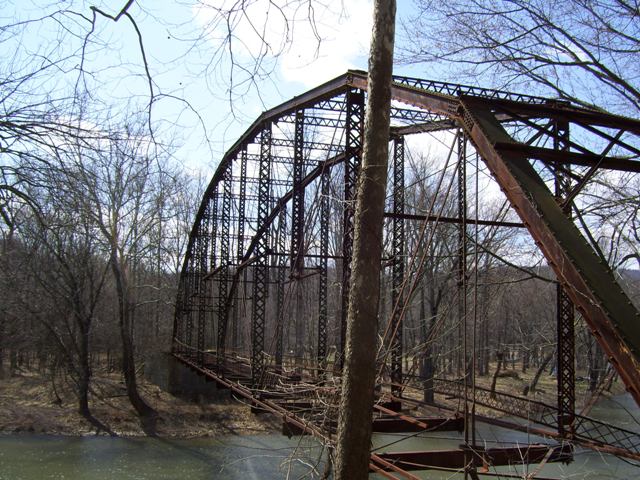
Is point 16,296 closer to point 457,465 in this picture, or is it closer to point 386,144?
point 457,465

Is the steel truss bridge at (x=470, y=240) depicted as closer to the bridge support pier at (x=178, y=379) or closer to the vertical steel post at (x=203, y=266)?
the vertical steel post at (x=203, y=266)

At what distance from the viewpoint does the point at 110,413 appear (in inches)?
911

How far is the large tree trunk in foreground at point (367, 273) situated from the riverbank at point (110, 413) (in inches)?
768

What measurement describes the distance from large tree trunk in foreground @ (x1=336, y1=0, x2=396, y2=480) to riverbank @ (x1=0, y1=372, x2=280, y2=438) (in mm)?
19516

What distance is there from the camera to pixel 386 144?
398cm

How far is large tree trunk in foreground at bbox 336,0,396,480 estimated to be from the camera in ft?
12.5

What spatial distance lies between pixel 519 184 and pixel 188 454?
1702cm

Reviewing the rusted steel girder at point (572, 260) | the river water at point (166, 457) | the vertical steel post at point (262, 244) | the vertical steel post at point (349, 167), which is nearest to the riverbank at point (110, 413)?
the river water at point (166, 457)

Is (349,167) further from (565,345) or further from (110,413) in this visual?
(110,413)

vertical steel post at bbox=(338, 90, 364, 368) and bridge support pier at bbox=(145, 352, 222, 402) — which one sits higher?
vertical steel post at bbox=(338, 90, 364, 368)

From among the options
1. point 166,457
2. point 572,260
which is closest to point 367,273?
point 572,260

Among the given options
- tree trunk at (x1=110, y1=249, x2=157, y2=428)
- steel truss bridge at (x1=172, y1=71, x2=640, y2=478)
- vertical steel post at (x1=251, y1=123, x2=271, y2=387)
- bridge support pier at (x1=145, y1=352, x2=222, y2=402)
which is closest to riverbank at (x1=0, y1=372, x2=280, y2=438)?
tree trunk at (x1=110, y1=249, x2=157, y2=428)

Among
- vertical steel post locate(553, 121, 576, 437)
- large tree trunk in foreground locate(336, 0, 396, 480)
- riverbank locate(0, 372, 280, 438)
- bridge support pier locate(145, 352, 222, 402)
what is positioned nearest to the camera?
large tree trunk in foreground locate(336, 0, 396, 480)

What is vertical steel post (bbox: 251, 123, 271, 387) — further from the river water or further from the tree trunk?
the tree trunk
